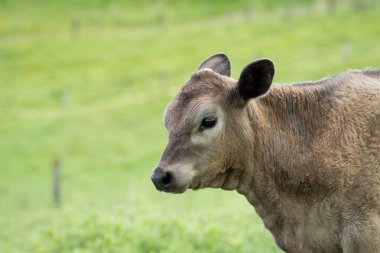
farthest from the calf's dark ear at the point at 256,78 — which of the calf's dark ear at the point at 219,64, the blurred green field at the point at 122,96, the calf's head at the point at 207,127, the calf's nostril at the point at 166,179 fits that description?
the blurred green field at the point at 122,96

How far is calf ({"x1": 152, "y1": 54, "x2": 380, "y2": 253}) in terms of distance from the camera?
7.22 m

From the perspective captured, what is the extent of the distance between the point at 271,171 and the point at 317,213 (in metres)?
0.64

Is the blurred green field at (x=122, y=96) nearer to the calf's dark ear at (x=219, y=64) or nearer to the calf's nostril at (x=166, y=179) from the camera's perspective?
the calf's dark ear at (x=219, y=64)

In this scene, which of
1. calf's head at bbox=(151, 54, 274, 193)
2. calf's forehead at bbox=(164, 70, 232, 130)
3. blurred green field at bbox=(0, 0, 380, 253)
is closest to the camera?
calf's head at bbox=(151, 54, 274, 193)

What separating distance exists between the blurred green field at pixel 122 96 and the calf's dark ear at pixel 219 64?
402 centimetres

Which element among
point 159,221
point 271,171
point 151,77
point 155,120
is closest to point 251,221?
point 159,221

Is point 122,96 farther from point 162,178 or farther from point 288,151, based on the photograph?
point 162,178

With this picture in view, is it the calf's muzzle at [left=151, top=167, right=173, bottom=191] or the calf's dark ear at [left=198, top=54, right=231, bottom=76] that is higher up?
the calf's dark ear at [left=198, top=54, right=231, bottom=76]

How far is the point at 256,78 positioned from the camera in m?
7.35

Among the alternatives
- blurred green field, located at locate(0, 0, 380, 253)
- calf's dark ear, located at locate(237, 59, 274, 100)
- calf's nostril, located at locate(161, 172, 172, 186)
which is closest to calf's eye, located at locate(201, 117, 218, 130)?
calf's dark ear, located at locate(237, 59, 274, 100)

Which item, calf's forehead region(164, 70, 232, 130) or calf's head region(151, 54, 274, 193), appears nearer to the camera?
calf's head region(151, 54, 274, 193)

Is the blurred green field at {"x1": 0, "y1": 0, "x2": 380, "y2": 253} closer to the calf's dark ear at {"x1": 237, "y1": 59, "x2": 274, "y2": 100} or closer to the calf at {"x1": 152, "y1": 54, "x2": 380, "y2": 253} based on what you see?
the calf at {"x1": 152, "y1": 54, "x2": 380, "y2": 253}

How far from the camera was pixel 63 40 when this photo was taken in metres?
70.8

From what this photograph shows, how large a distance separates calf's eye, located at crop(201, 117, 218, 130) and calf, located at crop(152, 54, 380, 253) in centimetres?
1
